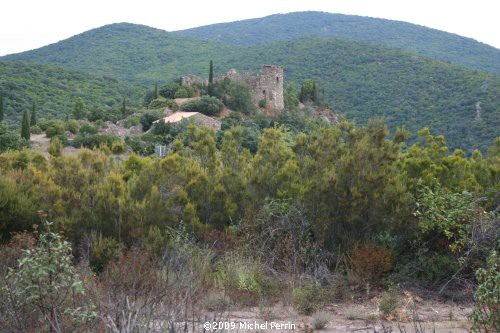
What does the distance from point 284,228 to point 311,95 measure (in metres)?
38.8

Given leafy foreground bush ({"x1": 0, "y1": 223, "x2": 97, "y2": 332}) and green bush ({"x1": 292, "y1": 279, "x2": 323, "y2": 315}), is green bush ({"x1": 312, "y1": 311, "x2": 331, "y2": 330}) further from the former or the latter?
leafy foreground bush ({"x1": 0, "y1": 223, "x2": 97, "y2": 332})

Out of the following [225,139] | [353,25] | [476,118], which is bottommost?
[476,118]

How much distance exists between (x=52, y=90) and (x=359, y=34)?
7577 cm

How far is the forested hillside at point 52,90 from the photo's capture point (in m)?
45.3

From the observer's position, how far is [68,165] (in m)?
7.87

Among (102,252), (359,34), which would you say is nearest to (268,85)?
(102,252)

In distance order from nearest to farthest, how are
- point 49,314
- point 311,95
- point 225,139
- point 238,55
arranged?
point 49,314 → point 225,139 → point 311,95 → point 238,55

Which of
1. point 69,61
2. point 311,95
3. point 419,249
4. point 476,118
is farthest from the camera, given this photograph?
point 69,61

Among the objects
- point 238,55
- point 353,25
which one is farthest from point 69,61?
point 353,25

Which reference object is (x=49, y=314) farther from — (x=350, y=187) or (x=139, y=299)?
(x=350, y=187)

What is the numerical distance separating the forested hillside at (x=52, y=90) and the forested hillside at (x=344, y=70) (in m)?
11.1

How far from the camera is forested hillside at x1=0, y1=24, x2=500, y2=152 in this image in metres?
38.4

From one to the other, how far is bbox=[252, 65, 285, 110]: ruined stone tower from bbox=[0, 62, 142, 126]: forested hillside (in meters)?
11.8

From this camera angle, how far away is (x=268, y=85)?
3984cm
